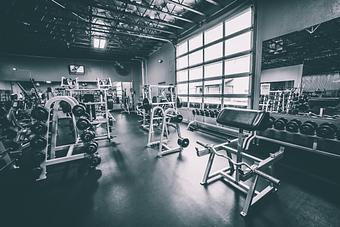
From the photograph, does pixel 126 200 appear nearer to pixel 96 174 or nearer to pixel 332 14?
pixel 96 174

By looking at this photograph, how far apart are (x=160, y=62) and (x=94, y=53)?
3795 millimetres

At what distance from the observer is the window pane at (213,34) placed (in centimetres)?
427

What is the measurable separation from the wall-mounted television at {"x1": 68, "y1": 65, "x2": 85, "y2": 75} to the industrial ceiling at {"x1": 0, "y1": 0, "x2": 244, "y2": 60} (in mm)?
665

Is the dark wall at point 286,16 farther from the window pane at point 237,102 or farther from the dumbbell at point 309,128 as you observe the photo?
the dumbbell at point 309,128

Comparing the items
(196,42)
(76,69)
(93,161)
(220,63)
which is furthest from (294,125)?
(76,69)

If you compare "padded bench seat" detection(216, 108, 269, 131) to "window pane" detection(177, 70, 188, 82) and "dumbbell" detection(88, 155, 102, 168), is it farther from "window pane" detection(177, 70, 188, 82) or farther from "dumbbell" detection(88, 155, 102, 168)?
"window pane" detection(177, 70, 188, 82)

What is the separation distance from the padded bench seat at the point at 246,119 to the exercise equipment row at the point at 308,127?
1586mm

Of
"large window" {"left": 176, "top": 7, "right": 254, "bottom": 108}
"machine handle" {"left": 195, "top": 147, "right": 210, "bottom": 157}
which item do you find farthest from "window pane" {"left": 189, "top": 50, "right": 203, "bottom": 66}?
"machine handle" {"left": 195, "top": 147, "right": 210, "bottom": 157}

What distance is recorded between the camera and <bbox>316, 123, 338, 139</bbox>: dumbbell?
6.94ft

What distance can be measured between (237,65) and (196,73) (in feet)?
5.75

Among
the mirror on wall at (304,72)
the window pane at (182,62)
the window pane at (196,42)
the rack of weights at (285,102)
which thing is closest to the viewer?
the mirror on wall at (304,72)

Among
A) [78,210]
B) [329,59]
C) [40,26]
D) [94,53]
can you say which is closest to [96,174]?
[78,210]

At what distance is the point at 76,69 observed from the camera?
28.2 feet

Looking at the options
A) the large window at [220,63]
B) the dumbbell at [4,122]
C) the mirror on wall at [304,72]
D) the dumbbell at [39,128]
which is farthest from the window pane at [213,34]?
the dumbbell at [4,122]
